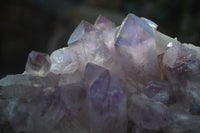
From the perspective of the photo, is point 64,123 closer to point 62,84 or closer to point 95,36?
point 62,84

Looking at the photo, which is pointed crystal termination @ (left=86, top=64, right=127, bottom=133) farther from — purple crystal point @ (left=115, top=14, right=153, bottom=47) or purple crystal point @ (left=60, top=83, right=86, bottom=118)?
purple crystal point @ (left=115, top=14, right=153, bottom=47)

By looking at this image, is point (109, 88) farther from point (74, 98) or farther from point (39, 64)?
point (39, 64)

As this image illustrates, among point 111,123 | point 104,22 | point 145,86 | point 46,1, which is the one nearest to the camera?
point 111,123

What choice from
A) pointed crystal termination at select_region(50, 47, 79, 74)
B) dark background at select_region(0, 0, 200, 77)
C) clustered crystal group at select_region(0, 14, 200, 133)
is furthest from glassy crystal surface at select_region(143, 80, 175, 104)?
dark background at select_region(0, 0, 200, 77)

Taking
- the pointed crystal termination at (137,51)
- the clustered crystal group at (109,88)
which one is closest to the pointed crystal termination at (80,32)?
the clustered crystal group at (109,88)

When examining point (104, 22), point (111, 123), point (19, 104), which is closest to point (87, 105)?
point (111, 123)

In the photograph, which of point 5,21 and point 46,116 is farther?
point 5,21

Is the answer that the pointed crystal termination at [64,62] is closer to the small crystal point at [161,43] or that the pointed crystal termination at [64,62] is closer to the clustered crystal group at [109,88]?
the clustered crystal group at [109,88]

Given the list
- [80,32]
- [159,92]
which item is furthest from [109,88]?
[80,32]

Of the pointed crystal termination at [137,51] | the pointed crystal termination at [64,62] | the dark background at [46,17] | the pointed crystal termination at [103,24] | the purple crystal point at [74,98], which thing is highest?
the dark background at [46,17]
